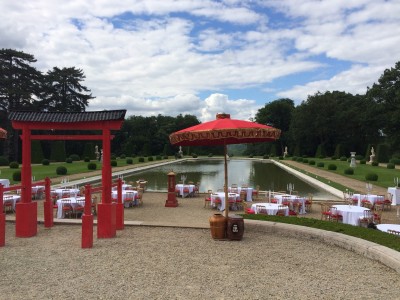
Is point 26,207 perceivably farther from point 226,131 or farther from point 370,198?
point 370,198

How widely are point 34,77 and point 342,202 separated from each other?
44.6 meters

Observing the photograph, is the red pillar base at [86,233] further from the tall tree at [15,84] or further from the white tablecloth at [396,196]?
the tall tree at [15,84]

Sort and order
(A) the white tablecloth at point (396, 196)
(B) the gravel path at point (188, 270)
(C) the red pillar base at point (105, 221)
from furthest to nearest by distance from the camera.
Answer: (A) the white tablecloth at point (396, 196) < (C) the red pillar base at point (105, 221) < (B) the gravel path at point (188, 270)

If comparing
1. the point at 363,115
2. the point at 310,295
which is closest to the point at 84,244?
the point at 310,295

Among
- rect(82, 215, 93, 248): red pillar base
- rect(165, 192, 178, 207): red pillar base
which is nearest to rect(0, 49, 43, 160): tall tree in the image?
rect(165, 192, 178, 207): red pillar base

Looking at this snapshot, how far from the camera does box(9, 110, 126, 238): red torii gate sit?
8.02 meters

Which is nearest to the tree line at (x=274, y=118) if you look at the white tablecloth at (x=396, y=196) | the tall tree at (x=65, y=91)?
the tall tree at (x=65, y=91)

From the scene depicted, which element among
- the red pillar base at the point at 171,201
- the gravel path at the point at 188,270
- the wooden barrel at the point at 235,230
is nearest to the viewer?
the gravel path at the point at 188,270

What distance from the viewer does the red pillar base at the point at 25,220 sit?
26.8ft

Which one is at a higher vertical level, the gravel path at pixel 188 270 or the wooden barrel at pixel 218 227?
the wooden barrel at pixel 218 227

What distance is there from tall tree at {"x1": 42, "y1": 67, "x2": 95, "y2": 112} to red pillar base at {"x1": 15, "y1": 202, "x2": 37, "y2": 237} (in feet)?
151

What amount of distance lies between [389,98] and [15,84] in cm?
4997

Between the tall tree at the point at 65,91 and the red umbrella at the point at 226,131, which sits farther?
the tall tree at the point at 65,91

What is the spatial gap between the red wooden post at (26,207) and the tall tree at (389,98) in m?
49.2
